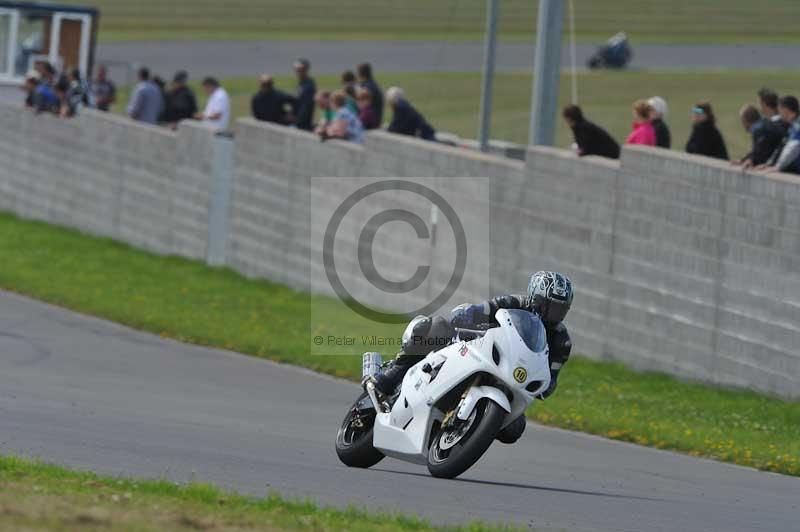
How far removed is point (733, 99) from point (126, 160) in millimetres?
13363

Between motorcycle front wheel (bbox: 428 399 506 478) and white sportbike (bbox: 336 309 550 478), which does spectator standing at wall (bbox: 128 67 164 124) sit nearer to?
white sportbike (bbox: 336 309 550 478)

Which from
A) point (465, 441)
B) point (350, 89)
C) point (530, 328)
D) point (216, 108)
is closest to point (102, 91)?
point (216, 108)

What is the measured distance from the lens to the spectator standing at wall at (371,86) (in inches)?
890

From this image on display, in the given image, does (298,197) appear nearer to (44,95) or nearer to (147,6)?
(44,95)

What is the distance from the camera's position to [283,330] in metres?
20.5

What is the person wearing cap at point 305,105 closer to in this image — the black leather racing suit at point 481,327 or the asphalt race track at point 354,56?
the black leather racing suit at point 481,327

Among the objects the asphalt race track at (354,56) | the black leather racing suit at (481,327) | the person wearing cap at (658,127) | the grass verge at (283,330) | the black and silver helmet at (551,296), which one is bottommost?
the grass verge at (283,330)

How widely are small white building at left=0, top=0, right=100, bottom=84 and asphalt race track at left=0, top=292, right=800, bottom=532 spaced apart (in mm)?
19462

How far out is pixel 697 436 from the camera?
46.2 feet

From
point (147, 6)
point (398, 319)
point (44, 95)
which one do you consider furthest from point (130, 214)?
point (147, 6)

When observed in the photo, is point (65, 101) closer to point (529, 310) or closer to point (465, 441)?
point (529, 310)

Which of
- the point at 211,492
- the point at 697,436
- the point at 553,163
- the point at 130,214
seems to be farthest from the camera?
the point at 130,214

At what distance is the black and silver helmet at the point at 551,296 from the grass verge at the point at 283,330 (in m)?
3.45

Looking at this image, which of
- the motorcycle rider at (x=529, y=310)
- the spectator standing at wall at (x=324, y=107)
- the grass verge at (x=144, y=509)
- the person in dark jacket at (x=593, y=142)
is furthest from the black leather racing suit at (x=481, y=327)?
the spectator standing at wall at (x=324, y=107)
